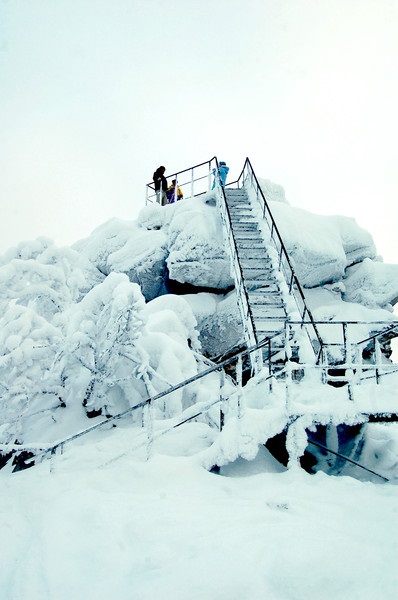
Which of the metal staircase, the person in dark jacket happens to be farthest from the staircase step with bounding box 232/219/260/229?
the person in dark jacket

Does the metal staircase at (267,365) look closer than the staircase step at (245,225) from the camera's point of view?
Yes

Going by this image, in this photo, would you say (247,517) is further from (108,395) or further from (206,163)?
(206,163)

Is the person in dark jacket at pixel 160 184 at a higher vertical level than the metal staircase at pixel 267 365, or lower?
higher

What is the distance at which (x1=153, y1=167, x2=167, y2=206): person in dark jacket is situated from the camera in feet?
67.7

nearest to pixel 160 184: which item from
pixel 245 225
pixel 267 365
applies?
pixel 245 225

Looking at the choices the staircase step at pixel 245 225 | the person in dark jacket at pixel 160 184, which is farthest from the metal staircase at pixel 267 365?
the person in dark jacket at pixel 160 184

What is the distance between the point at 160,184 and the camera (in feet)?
68.4

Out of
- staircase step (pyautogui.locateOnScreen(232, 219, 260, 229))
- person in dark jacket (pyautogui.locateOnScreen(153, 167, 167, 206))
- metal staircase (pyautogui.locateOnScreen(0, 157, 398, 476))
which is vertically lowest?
metal staircase (pyautogui.locateOnScreen(0, 157, 398, 476))

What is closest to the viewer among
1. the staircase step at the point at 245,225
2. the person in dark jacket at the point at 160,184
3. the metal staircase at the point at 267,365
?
the metal staircase at the point at 267,365

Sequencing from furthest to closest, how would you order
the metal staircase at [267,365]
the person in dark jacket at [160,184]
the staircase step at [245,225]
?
1. the person in dark jacket at [160,184]
2. the staircase step at [245,225]
3. the metal staircase at [267,365]

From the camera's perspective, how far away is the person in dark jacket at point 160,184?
67.7 feet

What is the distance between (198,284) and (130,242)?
Result: 396cm

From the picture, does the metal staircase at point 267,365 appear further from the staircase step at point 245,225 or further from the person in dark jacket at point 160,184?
the person in dark jacket at point 160,184

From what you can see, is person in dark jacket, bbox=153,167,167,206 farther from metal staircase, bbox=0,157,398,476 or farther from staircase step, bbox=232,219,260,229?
staircase step, bbox=232,219,260,229
